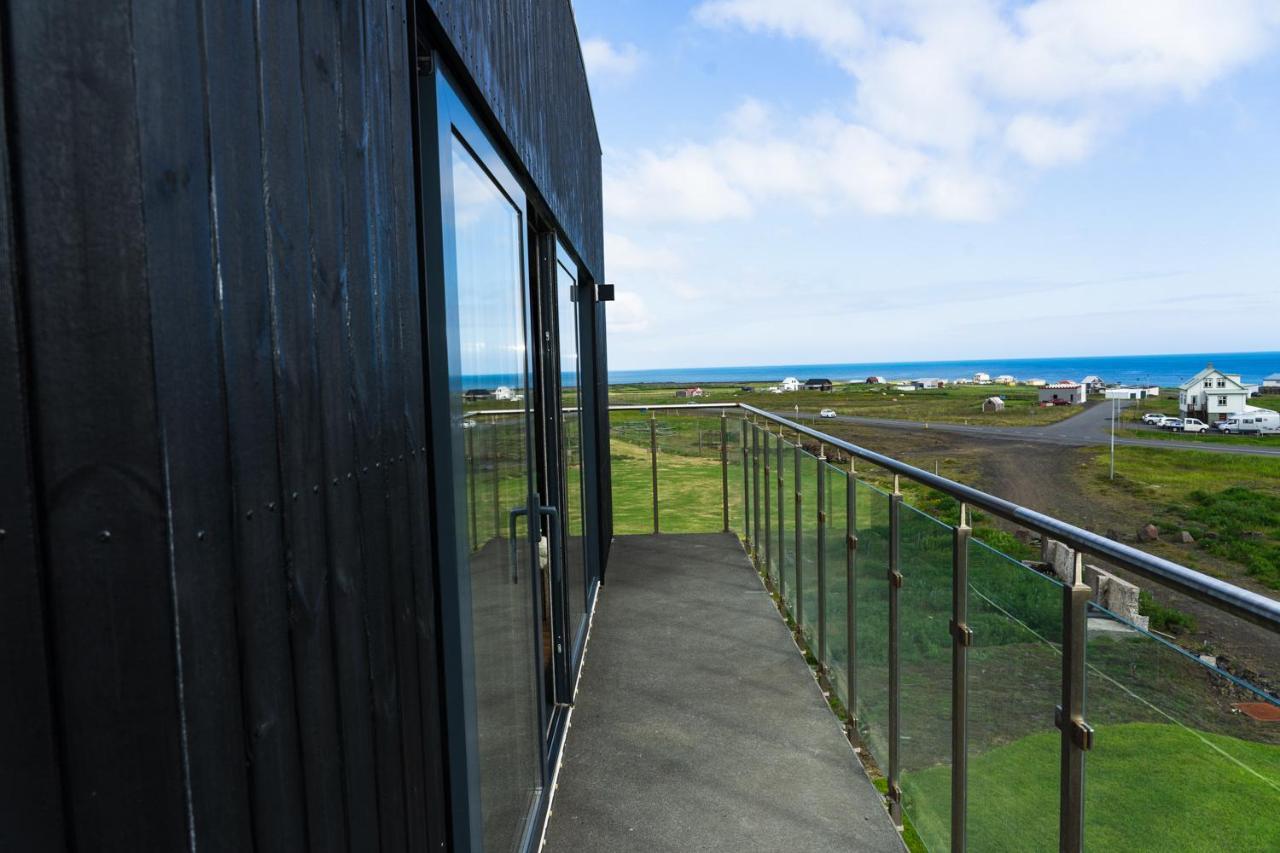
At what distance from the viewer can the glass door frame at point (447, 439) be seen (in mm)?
1490

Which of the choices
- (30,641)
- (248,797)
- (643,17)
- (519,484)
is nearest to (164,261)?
(30,641)

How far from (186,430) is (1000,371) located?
13136 centimetres

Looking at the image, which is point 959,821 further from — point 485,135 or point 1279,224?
point 1279,224

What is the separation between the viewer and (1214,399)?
153ft

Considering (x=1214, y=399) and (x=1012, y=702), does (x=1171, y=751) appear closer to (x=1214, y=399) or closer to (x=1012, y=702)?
(x=1012, y=702)

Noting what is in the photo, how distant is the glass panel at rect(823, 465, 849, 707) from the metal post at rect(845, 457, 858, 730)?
37mm

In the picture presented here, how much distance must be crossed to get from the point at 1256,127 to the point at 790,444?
208 feet

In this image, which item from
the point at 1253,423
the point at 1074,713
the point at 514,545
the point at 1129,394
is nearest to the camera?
the point at 1074,713

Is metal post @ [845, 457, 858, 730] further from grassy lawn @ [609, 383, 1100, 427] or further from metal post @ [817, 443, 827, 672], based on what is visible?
grassy lawn @ [609, 383, 1100, 427]

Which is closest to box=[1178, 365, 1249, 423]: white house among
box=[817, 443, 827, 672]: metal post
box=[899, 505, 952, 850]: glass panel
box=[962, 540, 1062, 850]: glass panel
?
box=[817, 443, 827, 672]: metal post

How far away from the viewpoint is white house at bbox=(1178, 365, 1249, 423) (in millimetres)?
46500

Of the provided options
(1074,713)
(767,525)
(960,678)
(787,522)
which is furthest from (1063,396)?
(1074,713)

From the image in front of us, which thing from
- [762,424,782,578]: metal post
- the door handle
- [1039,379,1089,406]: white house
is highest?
the door handle

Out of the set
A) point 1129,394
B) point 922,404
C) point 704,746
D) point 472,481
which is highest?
point 472,481
